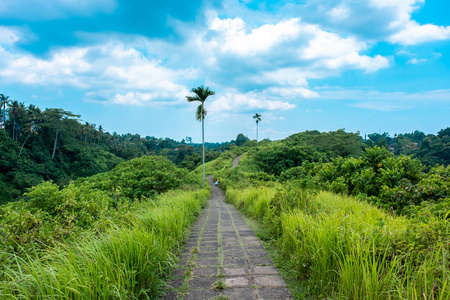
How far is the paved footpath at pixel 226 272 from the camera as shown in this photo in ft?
8.35

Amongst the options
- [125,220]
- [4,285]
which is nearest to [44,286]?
[4,285]

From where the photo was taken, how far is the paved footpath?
2.54 meters

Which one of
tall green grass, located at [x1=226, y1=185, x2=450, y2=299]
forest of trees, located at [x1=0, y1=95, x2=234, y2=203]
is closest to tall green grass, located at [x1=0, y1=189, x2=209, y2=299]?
tall green grass, located at [x1=226, y1=185, x2=450, y2=299]

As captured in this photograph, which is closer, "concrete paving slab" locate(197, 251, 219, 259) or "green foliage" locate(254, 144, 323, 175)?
"concrete paving slab" locate(197, 251, 219, 259)

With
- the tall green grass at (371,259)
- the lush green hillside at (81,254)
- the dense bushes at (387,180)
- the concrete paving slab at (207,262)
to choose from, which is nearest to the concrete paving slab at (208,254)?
the concrete paving slab at (207,262)

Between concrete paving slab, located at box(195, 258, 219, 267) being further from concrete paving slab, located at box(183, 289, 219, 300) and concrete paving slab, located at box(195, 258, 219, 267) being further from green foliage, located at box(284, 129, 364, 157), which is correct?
green foliage, located at box(284, 129, 364, 157)

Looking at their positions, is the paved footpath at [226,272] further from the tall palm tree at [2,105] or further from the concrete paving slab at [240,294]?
the tall palm tree at [2,105]

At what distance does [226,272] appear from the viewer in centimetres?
299

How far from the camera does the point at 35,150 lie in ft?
130

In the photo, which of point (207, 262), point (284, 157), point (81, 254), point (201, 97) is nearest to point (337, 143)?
point (284, 157)

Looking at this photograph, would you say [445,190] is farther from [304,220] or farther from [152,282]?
[152,282]

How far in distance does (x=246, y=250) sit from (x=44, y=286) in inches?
102

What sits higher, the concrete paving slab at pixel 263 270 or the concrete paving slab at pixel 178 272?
the concrete paving slab at pixel 263 270

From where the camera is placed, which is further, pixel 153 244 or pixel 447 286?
pixel 153 244
